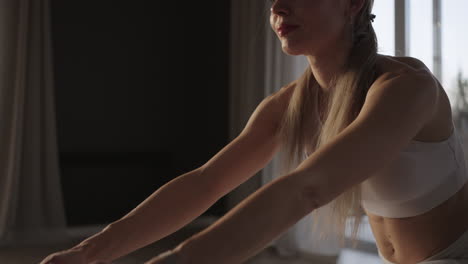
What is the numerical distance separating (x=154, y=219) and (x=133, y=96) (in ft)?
13.2

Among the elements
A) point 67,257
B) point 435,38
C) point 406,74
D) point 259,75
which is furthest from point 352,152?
point 259,75

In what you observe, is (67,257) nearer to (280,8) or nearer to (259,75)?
(280,8)

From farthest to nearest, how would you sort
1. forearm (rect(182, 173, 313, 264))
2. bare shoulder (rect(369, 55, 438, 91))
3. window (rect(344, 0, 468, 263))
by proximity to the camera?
window (rect(344, 0, 468, 263)), bare shoulder (rect(369, 55, 438, 91)), forearm (rect(182, 173, 313, 264))

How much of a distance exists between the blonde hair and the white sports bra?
1.4 inches

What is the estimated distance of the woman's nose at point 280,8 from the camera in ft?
2.71

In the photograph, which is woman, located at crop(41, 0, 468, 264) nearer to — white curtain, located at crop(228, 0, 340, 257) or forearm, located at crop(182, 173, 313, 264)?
forearm, located at crop(182, 173, 313, 264)

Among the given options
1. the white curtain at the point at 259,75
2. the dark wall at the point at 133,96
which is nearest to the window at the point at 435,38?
the white curtain at the point at 259,75

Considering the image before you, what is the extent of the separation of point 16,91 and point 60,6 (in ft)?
2.84

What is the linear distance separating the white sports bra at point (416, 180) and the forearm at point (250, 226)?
0.29 m

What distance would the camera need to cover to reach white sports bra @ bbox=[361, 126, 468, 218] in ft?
2.61

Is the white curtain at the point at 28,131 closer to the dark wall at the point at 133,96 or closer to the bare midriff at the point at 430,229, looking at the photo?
the dark wall at the point at 133,96

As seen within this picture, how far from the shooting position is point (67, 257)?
2.41ft

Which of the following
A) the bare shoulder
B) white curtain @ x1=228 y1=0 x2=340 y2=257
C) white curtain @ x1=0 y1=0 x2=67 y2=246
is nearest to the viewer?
the bare shoulder

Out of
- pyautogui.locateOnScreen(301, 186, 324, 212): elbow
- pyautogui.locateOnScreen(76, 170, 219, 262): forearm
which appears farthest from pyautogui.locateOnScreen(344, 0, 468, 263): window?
pyautogui.locateOnScreen(301, 186, 324, 212): elbow
